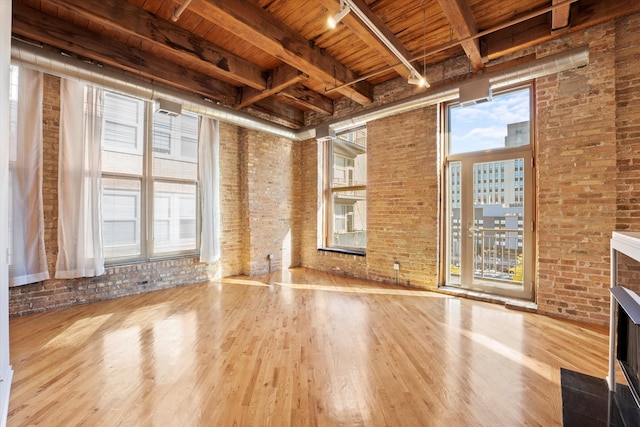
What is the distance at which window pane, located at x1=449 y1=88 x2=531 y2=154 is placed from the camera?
4055 millimetres

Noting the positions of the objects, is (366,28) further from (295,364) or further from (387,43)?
(295,364)

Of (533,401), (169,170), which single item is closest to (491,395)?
(533,401)

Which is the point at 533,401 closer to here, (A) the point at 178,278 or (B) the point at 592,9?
(B) the point at 592,9

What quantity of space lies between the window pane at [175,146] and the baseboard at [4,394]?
10.9ft

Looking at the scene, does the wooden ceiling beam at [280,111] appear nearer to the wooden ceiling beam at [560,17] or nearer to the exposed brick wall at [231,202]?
the exposed brick wall at [231,202]

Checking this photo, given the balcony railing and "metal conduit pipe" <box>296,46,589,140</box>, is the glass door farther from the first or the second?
"metal conduit pipe" <box>296,46,589,140</box>

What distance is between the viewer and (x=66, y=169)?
3.87 metres

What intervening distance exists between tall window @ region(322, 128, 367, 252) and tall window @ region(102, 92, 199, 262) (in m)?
2.86

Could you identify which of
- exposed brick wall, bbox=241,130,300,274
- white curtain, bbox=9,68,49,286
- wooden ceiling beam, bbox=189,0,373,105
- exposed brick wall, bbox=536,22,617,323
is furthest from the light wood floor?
wooden ceiling beam, bbox=189,0,373,105

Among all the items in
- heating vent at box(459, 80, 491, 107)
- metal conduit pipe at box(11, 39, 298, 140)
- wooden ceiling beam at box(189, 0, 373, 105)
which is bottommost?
heating vent at box(459, 80, 491, 107)

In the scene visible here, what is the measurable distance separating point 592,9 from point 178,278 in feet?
22.6

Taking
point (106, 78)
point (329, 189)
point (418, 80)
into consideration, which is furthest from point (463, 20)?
point (106, 78)

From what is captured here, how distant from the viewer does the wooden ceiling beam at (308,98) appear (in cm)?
512

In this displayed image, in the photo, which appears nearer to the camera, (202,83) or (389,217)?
(202,83)
